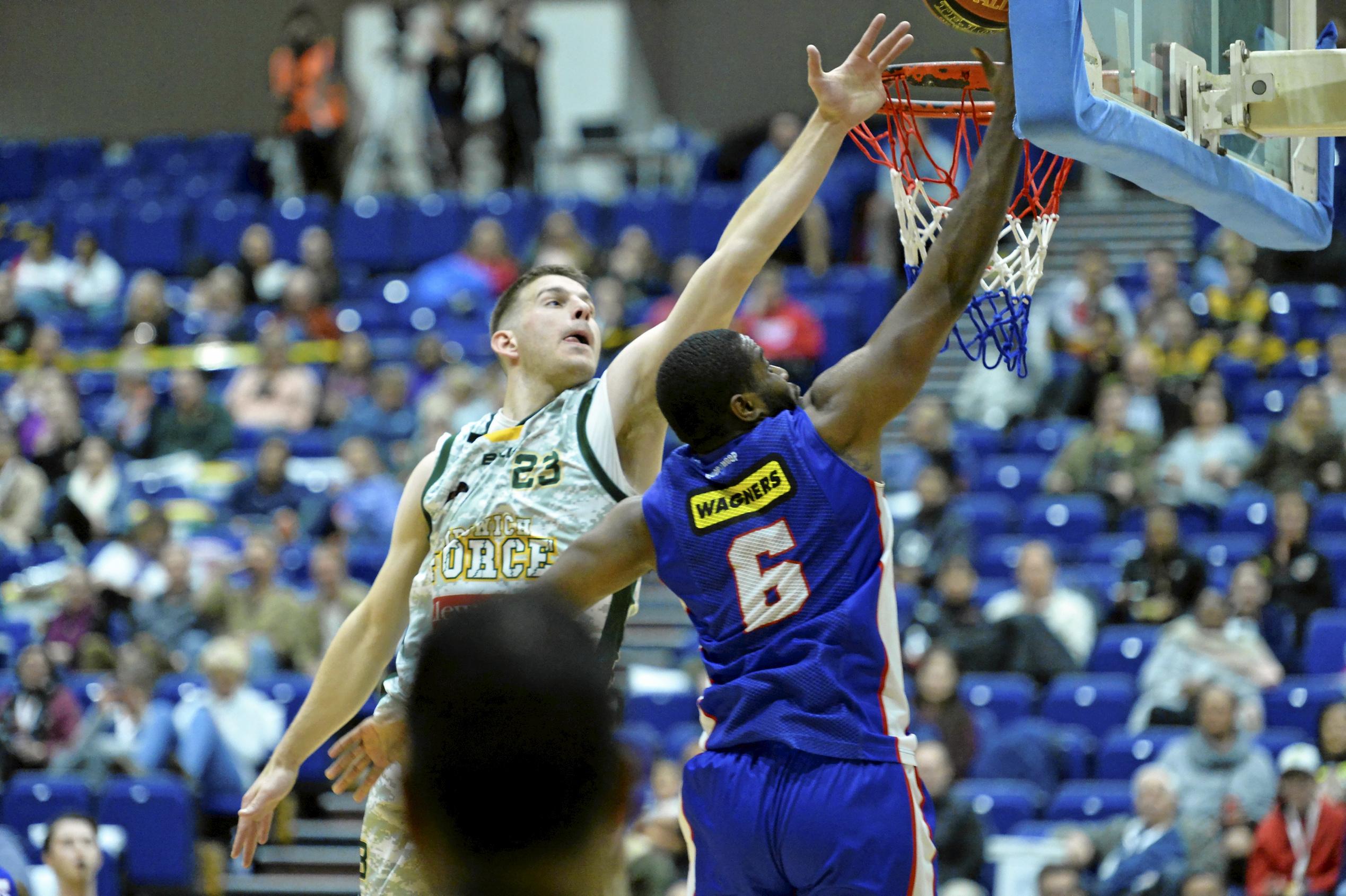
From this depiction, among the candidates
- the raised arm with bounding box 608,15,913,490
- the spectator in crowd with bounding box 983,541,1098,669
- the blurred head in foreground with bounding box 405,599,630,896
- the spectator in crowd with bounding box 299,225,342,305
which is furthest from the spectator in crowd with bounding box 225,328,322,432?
the blurred head in foreground with bounding box 405,599,630,896

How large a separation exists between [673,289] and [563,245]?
106 centimetres

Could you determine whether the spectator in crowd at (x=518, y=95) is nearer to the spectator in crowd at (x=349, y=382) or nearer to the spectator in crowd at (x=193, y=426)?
the spectator in crowd at (x=349, y=382)

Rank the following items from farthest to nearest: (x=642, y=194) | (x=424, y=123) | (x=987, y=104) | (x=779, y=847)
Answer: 1. (x=424, y=123)
2. (x=642, y=194)
3. (x=987, y=104)
4. (x=779, y=847)

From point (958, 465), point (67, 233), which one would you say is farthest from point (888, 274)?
point (67, 233)

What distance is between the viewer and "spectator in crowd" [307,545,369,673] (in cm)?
1040

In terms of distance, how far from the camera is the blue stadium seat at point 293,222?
16391 mm

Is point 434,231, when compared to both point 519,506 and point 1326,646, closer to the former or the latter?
point 1326,646

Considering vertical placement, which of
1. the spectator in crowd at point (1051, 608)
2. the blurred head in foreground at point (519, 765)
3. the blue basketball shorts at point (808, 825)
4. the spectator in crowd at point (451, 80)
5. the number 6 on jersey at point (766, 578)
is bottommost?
the spectator in crowd at point (1051, 608)

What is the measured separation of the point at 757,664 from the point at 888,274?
10.4 metres

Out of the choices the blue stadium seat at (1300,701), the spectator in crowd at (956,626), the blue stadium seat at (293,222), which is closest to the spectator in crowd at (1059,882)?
the blue stadium seat at (1300,701)

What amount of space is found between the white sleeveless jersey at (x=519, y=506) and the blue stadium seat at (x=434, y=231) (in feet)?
38.3

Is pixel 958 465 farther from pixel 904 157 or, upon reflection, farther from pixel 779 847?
pixel 779 847

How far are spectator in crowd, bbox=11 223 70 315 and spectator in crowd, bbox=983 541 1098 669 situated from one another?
10.2m

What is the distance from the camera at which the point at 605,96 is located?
19438 millimetres
